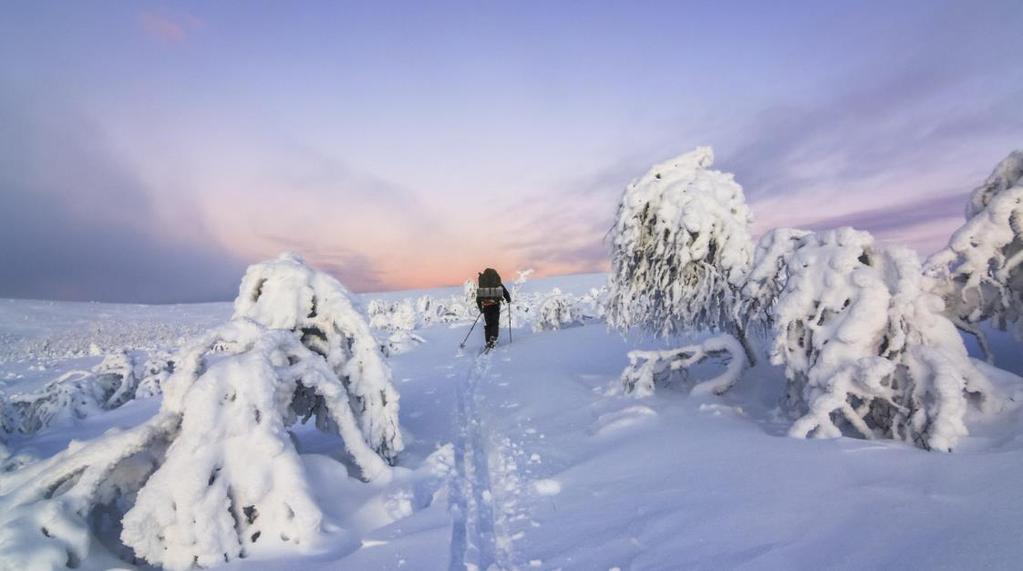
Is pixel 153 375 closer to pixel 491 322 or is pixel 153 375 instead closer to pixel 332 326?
pixel 491 322

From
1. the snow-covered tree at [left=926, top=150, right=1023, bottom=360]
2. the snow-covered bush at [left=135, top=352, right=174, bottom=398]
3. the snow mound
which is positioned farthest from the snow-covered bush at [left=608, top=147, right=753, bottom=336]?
the snow-covered bush at [left=135, top=352, right=174, bottom=398]

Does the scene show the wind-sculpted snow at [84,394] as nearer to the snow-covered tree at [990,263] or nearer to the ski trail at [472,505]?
the ski trail at [472,505]

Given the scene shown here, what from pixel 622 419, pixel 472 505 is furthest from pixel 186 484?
pixel 622 419

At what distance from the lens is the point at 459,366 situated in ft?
41.2

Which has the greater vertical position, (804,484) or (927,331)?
(927,331)

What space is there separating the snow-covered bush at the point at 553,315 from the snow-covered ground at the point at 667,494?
1262 cm

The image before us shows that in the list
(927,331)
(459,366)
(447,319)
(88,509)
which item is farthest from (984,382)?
(447,319)

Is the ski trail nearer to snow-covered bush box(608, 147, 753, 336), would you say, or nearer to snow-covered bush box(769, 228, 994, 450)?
snow-covered bush box(769, 228, 994, 450)

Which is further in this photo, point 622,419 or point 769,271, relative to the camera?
point 769,271

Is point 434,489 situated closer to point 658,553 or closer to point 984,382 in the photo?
point 658,553

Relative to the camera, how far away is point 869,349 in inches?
169

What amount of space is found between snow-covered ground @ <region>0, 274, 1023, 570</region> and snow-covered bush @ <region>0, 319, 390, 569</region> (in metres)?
0.19

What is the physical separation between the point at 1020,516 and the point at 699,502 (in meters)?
1.66

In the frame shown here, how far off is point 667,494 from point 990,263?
173 inches
